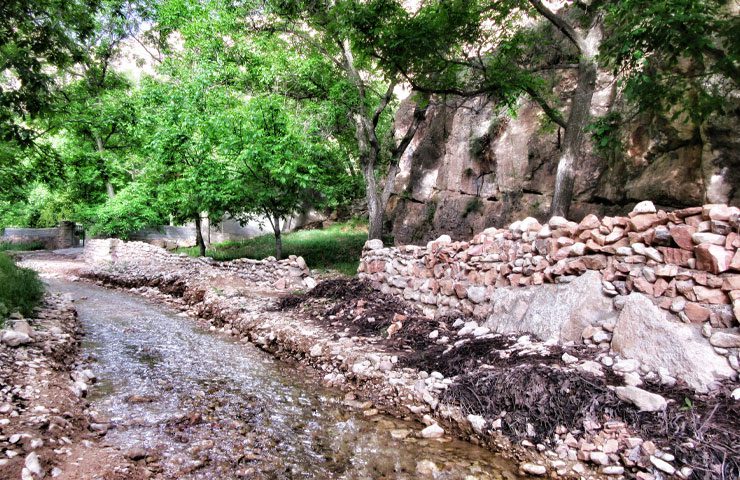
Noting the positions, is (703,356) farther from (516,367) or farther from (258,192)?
(258,192)

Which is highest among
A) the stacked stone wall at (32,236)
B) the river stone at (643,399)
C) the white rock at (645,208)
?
the white rock at (645,208)

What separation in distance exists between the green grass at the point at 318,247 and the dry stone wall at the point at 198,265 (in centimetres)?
179

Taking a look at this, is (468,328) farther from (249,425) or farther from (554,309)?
(249,425)

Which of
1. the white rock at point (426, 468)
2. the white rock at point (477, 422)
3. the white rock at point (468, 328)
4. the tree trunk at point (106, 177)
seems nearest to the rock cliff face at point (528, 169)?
the white rock at point (468, 328)

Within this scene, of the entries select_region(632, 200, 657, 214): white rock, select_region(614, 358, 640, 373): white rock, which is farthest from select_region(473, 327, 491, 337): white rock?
select_region(632, 200, 657, 214): white rock

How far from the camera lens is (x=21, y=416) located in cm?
349

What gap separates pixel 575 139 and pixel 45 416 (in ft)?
28.4

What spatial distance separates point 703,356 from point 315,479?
343cm

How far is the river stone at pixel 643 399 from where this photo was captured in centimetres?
339

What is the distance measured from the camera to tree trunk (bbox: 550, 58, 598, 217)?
7934 millimetres

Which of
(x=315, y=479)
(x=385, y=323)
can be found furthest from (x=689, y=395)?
(x=385, y=323)

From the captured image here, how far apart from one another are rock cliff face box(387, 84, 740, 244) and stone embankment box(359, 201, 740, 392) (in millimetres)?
4164

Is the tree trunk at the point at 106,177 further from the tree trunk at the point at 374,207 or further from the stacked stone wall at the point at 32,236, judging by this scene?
the tree trunk at the point at 374,207

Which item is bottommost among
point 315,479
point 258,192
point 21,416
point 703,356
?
point 315,479
